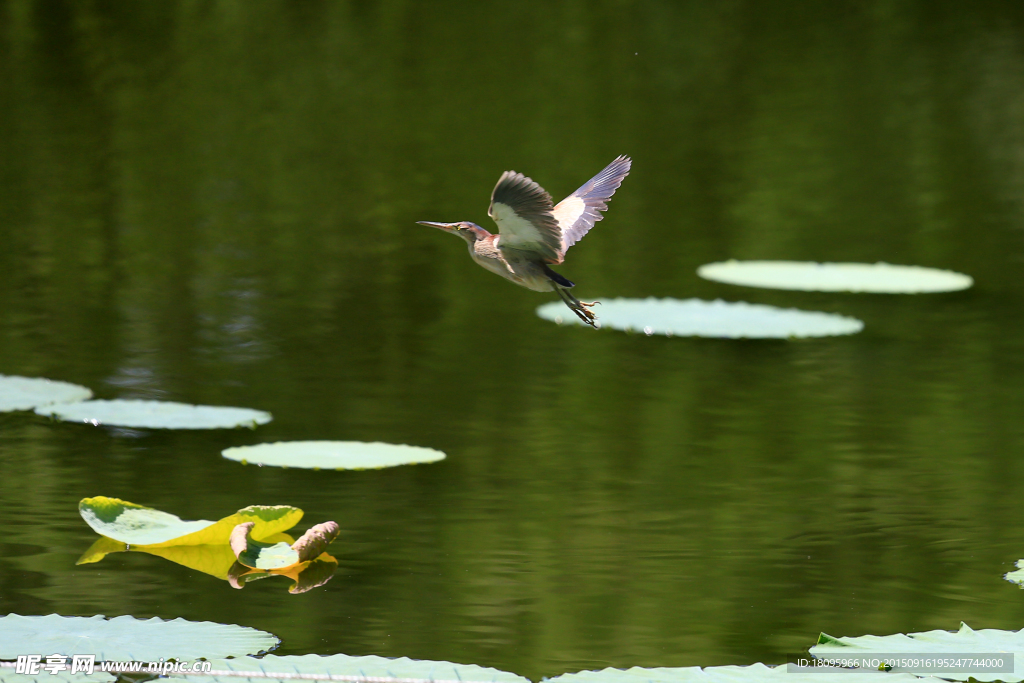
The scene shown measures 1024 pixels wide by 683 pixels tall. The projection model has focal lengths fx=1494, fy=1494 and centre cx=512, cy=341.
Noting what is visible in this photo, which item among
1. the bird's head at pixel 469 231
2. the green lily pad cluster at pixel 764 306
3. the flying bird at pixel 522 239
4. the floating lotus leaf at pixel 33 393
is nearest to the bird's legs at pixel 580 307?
the flying bird at pixel 522 239

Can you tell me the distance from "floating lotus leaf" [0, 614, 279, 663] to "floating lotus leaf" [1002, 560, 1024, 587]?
244cm

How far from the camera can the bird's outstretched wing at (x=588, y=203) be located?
4.10m

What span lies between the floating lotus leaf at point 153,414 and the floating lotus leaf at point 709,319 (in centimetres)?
254

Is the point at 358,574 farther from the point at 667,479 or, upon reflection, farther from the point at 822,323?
the point at 822,323

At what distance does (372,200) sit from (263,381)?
633 centimetres

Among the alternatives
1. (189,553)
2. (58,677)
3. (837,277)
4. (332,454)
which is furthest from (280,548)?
(837,277)

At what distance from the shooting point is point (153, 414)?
21.6 feet

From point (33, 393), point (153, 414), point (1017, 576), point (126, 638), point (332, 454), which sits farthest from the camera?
point (33, 393)

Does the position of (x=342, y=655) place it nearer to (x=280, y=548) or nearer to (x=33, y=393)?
(x=280, y=548)

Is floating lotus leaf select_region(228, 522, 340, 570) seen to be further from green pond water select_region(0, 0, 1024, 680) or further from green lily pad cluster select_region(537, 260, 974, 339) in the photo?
green lily pad cluster select_region(537, 260, 974, 339)

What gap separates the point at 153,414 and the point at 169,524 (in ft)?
4.90

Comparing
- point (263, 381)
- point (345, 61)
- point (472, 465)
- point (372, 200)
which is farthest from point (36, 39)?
point (472, 465)

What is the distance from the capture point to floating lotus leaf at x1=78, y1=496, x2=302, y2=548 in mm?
5047

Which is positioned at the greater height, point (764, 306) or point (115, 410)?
point (764, 306)
